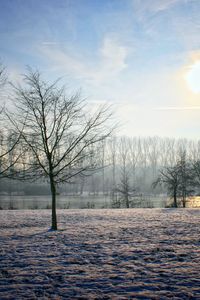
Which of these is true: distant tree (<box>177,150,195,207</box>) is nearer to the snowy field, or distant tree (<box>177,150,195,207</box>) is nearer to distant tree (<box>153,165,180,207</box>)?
distant tree (<box>153,165,180,207</box>)

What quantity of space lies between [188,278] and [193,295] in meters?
0.85

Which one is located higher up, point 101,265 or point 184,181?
point 184,181

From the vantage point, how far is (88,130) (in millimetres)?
12773

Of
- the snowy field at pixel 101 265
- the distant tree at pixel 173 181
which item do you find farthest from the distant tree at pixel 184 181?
the snowy field at pixel 101 265

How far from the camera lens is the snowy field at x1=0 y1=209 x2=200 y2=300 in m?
4.93

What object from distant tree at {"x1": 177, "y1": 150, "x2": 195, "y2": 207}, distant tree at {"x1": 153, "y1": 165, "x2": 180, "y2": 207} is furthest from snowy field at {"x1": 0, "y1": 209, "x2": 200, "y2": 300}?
distant tree at {"x1": 177, "y1": 150, "x2": 195, "y2": 207}

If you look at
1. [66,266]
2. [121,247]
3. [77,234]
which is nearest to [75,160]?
[77,234]

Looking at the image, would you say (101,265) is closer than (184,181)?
Yes

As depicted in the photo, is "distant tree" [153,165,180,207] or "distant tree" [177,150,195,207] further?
"distant tree" [177,150,195,207]

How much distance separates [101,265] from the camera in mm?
6477

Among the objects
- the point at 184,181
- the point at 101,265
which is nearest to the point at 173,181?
the point at 184,181

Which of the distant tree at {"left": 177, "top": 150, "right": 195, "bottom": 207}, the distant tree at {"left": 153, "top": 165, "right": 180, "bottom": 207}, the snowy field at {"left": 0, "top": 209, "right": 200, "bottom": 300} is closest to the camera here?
the snowy field at {"left": 0, "top": 209, "right": 200, "bottom": 300}

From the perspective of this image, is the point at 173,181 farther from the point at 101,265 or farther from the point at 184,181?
the point at 101,265

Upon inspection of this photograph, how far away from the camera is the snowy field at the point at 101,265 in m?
4.93
